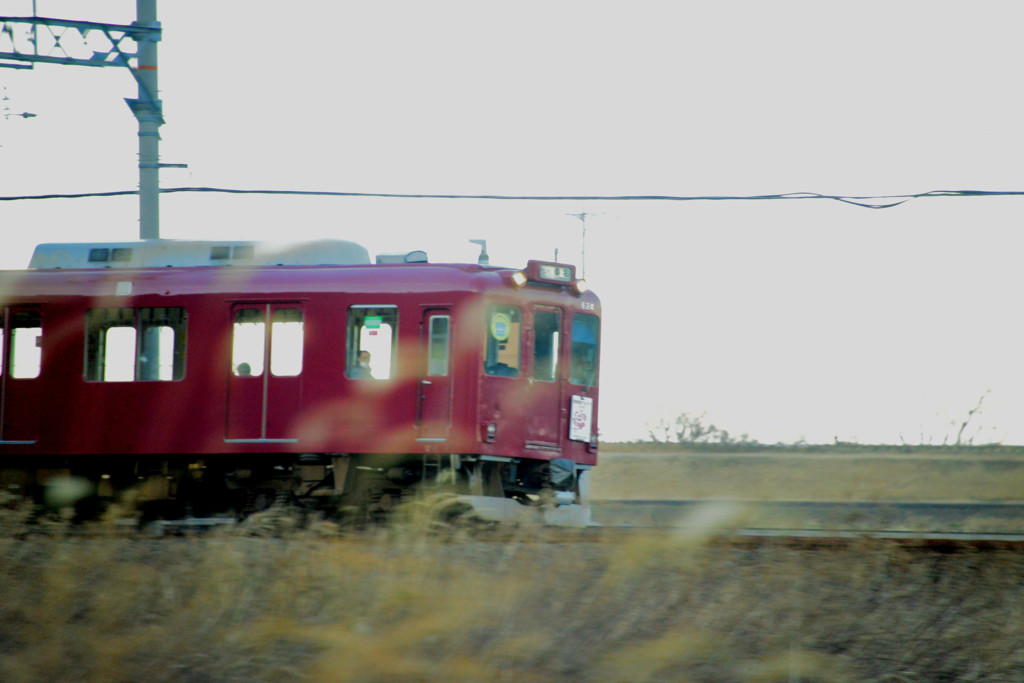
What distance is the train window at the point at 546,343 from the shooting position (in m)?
13.1

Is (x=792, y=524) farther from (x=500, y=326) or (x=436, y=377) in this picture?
(x=436, y=377)

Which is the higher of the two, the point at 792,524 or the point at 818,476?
the point at 792,524

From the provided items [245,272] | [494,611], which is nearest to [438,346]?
[245,272]

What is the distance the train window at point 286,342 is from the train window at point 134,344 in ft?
3.83

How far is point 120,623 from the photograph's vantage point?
6676 mm

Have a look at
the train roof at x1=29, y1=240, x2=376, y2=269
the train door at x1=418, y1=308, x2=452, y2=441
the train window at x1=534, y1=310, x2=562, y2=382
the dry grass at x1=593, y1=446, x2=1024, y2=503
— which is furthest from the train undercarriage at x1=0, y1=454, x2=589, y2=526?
the dry grass at x1=593, y1=446, x2=1024, y2=503

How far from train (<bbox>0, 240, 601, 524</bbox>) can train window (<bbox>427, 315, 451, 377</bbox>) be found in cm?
2

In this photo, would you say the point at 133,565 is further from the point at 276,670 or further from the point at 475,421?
the point at 475,421

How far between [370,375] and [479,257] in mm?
2037

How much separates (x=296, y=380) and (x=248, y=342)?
806mm

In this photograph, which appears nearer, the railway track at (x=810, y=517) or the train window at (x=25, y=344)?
the railway track at (x=810, y=517)

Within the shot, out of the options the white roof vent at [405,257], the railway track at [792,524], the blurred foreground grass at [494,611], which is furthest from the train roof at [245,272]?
the blurred foreground grass at [494,611]

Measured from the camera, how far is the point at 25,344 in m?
13.6

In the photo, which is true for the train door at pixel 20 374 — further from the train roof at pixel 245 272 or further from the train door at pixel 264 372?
the train door at pixel 264 372
